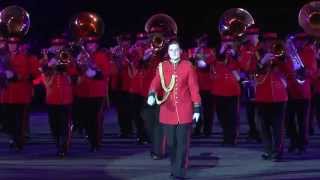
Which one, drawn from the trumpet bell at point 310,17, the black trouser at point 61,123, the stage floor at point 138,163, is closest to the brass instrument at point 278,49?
the stage floor at point 138,163

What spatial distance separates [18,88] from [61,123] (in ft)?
3.96

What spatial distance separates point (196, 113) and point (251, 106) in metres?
5.42

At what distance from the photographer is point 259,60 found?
13.7 meters

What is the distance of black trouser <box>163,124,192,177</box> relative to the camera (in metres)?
11.7

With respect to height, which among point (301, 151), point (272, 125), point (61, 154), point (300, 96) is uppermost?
point (300, 96)

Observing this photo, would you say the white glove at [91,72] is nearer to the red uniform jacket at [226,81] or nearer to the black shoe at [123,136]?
the red uniform jacket at [226,81]

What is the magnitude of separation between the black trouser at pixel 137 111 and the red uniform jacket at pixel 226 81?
1465 millimetres

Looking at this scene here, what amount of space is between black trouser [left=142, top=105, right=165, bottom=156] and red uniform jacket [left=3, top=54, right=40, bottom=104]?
2.13 m

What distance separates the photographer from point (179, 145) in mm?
11727

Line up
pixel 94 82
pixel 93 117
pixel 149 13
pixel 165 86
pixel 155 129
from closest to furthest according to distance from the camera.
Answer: pixel 165 86
pixel 155 129
pixel 93 117
pixel 94 82
pixel 149 13

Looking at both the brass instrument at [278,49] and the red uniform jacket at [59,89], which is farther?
the red uniform jacket at [59,89]

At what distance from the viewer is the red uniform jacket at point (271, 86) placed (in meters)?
13.6

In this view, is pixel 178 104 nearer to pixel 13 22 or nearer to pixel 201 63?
pixel 201 63

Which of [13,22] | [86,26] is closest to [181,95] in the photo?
[86,26]
